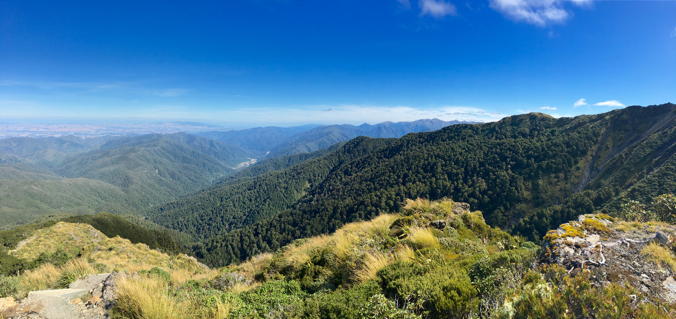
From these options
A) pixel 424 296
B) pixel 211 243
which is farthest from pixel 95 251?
pixel 211 243

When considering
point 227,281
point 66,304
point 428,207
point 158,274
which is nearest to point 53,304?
point 66,304

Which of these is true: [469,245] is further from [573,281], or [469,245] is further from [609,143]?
[609,143]

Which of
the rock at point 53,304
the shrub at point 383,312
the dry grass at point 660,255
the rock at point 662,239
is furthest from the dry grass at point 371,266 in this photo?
the rock at point 662,239

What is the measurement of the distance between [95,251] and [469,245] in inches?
1237

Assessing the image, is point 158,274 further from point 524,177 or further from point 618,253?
point 524,177

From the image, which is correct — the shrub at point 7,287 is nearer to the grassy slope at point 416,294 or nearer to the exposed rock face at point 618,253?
the grassy slope at point 416,294

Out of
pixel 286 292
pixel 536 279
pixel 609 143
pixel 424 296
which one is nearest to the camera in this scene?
pixel 424 296

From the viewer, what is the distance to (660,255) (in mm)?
5574

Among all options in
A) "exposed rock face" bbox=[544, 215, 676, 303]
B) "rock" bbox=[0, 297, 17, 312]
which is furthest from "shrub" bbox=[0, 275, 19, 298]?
"exposed rock face" bbox=[544, 215, 676, 303]

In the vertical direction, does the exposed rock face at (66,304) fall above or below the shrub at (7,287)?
above

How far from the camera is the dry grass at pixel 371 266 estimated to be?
6133 millimetres

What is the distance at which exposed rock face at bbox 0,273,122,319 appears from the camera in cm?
480

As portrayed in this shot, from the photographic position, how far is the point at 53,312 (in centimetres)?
503

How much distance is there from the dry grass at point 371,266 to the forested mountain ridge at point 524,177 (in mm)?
74650
